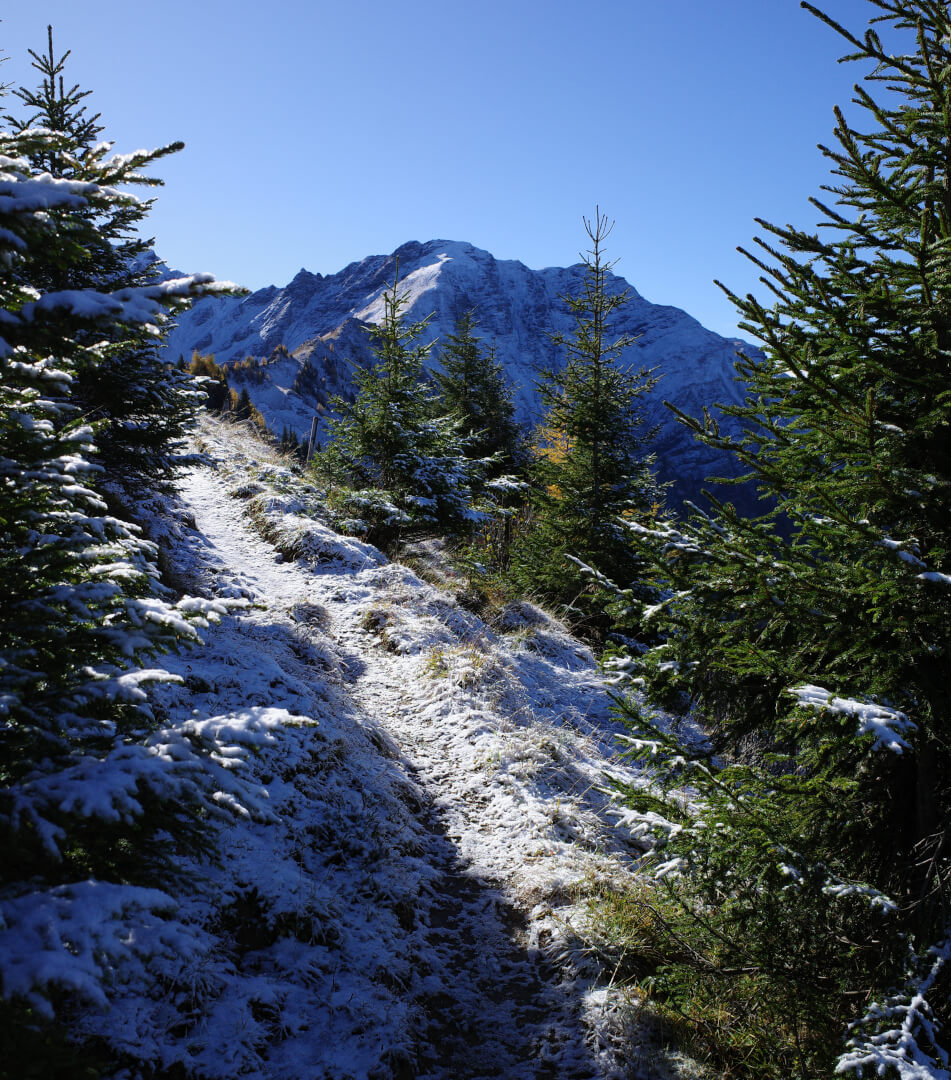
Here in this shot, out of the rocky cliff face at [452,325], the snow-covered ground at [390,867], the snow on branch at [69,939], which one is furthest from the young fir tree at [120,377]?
the rocky cliff face at [452,325]

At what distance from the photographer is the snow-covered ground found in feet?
9.48

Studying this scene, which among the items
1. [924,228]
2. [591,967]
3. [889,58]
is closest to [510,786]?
[591,967]

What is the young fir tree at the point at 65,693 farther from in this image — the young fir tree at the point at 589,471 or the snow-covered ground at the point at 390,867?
the young fir tree at the point at 589,471

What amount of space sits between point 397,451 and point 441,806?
329 inches

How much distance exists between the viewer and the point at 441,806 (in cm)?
550

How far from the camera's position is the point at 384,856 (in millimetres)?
4367

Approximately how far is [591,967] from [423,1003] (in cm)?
108

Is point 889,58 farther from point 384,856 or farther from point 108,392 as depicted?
point 108,392

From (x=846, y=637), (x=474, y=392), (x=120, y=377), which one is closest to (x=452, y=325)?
(x=474, y=392)

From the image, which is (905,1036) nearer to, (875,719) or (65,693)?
(875,719)

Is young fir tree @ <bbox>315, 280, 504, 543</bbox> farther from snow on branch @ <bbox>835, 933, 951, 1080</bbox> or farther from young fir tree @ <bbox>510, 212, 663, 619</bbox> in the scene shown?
snow on branch @ <bbox>835, 933, 951, 1080</bbox>

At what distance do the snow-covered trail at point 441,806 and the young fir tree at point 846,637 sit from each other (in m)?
0.86

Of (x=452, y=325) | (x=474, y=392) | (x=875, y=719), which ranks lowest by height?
(x=875, y=719)

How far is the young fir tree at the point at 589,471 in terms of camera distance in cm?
1014
